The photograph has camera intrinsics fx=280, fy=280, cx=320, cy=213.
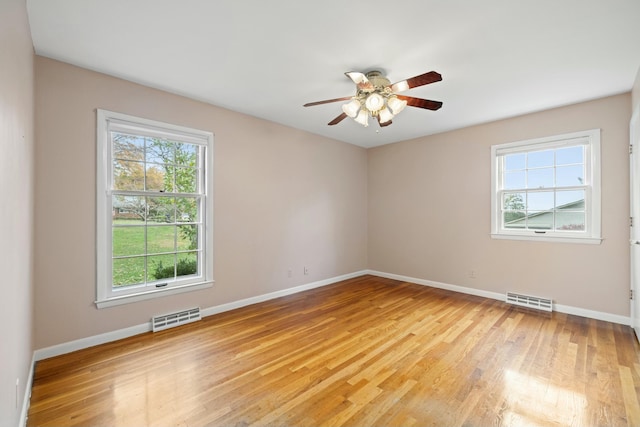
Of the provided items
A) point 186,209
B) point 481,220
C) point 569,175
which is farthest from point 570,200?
point 186,209

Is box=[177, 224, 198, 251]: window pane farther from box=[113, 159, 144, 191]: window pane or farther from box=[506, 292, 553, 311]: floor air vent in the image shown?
box=[506, 292, 553, 311]: floor air vent

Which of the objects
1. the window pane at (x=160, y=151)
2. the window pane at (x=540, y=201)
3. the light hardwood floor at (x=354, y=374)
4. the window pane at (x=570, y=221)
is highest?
the window pane at (x=160, y=151)

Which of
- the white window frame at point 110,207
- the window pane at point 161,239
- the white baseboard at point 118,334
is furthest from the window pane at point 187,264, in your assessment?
the white baseboard at point 118,334

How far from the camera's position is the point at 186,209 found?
3.45m

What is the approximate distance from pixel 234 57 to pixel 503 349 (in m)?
3.68

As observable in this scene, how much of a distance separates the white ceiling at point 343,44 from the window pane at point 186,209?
126 centimetres

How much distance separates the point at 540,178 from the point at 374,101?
2886 mm

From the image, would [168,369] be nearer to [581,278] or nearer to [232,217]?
[232,217]

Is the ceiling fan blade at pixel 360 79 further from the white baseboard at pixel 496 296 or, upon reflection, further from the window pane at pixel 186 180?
the white baseboard at pixel 496 296

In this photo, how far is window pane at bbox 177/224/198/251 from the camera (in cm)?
340

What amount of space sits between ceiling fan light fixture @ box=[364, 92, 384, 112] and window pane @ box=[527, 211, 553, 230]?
2917mm

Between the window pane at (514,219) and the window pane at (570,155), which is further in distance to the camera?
the window pane at (514,219)

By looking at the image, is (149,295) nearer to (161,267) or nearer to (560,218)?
(161,267)

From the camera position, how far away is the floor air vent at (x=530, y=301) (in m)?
3.68
